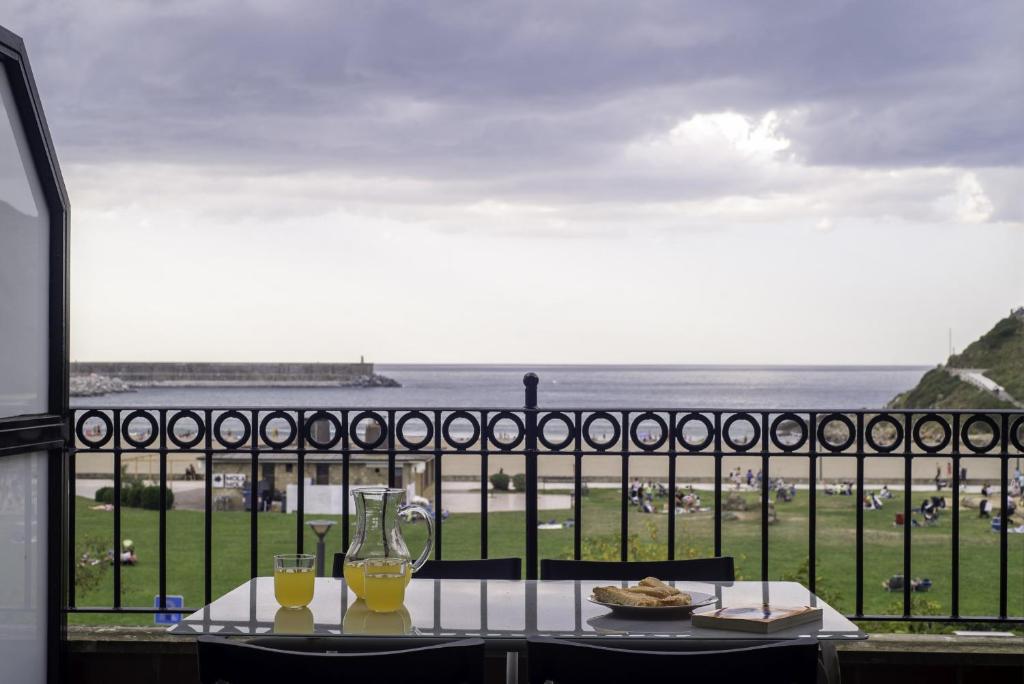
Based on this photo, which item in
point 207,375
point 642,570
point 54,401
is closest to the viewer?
point 642,570

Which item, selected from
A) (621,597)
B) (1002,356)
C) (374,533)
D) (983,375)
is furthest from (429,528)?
(1002,356)

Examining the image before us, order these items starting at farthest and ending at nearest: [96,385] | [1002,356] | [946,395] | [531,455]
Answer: [96,385] → [946,395] → [1002,356] → [531,455]

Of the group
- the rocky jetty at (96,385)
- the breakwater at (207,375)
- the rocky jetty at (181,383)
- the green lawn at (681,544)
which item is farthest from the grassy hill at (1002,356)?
the rocky jetty at (96,385)

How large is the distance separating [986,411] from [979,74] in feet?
184

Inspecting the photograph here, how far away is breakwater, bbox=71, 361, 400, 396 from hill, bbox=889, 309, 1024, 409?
33057 mm

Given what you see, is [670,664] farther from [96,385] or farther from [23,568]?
[96,385]

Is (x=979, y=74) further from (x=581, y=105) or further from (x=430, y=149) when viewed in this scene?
(x=430, y=149)

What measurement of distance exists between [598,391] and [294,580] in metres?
67.0

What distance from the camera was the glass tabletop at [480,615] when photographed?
7.27 feet

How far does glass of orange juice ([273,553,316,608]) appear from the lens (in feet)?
7.75

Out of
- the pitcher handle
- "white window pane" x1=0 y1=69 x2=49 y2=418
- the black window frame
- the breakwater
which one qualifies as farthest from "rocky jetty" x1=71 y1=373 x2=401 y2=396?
the pitcher handle

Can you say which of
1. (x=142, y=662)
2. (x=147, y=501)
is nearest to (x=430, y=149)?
(x=147, y=501)

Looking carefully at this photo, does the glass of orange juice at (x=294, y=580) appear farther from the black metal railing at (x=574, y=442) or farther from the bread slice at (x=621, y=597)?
the black metal railing at (x=574, y=442)

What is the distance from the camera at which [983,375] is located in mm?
42875
